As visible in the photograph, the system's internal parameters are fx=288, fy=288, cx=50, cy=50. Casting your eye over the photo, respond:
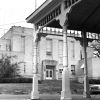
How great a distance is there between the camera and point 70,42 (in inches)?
2181

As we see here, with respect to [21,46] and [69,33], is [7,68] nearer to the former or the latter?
[21,46]

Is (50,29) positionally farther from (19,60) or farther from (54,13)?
(19,60)

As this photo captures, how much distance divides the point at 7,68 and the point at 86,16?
26543 millimetres

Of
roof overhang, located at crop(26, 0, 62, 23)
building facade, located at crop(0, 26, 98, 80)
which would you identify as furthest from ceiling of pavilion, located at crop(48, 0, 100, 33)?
building facade, located at crop(0, 26, 98, 80)

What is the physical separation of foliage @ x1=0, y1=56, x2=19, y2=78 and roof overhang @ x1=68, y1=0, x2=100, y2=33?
23596 millimetres

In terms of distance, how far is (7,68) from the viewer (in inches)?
1767

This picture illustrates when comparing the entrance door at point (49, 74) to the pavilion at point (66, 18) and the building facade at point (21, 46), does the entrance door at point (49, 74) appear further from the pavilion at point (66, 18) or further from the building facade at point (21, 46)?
the pavilion at point (66, 18)

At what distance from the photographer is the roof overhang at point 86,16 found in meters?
18.0

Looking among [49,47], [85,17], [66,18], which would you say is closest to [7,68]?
[49,47]

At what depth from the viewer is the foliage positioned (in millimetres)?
44094

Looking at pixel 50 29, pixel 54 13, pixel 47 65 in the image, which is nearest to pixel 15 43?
pixel 47 65

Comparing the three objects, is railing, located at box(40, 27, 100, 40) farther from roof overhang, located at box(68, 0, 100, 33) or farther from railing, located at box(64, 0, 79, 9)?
railing, located at box(64, 0, 79, 9)

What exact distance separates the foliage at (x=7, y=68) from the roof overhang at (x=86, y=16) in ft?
77.4

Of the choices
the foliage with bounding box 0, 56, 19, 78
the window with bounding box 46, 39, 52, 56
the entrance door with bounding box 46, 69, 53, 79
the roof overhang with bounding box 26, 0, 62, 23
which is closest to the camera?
the roof overhang with bounding box 26, 0, 62, 23
